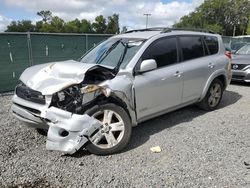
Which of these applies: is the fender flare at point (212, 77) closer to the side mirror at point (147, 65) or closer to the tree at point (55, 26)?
the side mirror at point (147, 65)

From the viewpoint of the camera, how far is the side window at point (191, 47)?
5.26m

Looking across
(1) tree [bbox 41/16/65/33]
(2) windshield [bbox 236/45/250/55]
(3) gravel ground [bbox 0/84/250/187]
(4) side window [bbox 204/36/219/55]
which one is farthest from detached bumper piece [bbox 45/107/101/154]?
(1) tree [bbox 41/16/65/33]

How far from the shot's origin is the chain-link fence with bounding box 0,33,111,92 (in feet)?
24.8

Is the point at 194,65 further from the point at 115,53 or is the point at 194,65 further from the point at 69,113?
the point at 69,113

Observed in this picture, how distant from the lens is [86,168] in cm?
358

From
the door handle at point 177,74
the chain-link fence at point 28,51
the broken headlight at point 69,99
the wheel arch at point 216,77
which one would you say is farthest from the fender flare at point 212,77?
the chain-link fence at point 28,51

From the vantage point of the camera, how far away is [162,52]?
4844mm

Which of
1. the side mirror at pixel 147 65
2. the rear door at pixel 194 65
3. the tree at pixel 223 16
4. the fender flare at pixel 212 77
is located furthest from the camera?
the tree at pixel 223 16

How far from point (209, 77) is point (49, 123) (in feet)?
11.6

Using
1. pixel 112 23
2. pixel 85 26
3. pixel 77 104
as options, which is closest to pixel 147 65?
pixel 77 104

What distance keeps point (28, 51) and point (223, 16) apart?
7497 centimetres

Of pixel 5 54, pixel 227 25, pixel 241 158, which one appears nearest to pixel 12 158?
pixel 241 158

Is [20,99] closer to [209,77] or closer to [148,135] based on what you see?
[148,135]

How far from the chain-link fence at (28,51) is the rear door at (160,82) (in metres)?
4.65
